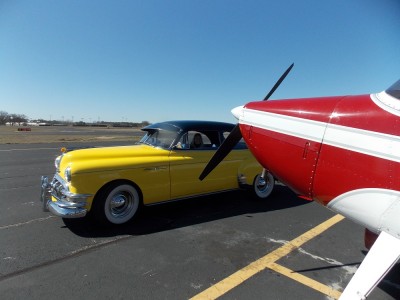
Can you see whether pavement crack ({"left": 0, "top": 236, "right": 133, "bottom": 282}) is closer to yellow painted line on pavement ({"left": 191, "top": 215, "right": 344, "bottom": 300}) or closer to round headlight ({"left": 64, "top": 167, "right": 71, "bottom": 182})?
round headlight ({"left": 64, "top": 167, "right": 71, "bottom": 182})

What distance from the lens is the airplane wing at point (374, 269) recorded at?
1.90 meters

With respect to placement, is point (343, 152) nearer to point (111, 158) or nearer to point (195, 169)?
point (195, 169)

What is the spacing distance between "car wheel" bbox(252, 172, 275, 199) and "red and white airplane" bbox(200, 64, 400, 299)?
3398mm

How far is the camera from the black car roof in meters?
5.66

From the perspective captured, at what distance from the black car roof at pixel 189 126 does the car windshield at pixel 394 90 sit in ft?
12.3

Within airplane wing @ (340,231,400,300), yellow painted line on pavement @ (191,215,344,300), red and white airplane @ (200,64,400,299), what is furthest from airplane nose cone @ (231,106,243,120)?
airplane wing @ (340,231,400,300)

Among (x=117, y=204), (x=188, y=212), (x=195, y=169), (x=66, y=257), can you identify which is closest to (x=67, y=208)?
(x=117, y=204)

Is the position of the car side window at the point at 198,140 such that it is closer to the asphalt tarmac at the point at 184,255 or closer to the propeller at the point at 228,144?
the asphalt tarmac at the point at 184,255

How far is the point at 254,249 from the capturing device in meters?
3.93

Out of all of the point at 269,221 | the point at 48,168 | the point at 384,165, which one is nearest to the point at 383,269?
the point at 384,165

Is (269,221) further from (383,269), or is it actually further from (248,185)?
(383,269)

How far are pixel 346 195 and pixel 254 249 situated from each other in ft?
6.23

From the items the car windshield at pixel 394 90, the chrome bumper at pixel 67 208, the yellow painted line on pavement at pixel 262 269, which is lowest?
the yellow painted line on pavement at pixel 262 269

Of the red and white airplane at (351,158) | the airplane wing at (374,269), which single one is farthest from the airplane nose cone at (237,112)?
the airplane wing at (374,269)
